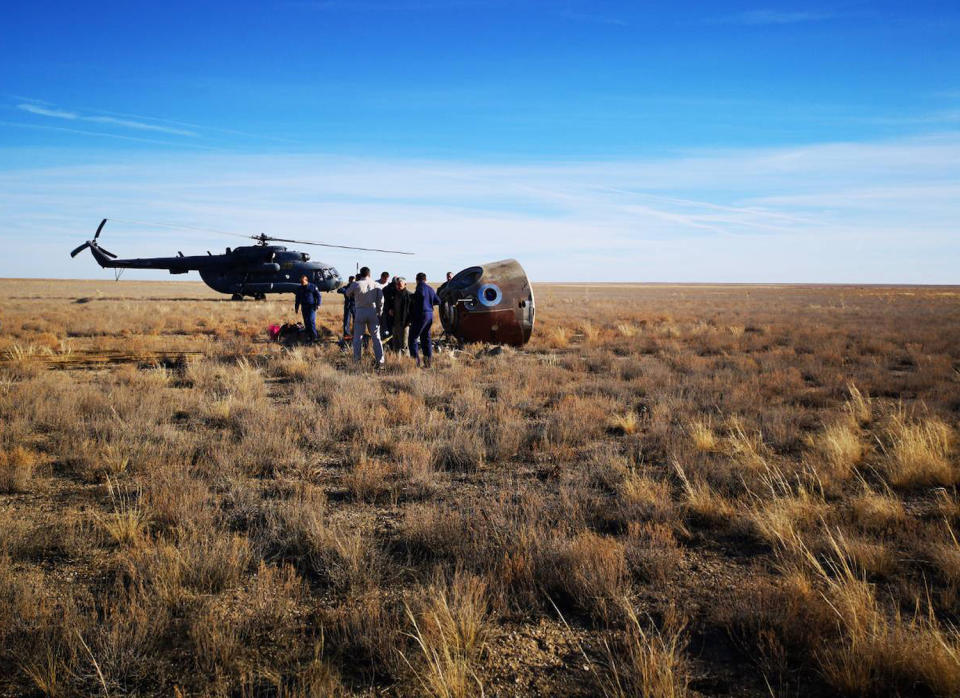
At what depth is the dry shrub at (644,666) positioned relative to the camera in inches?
107

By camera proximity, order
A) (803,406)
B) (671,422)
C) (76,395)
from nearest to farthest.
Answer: (671,422) → (76,395) → (803,406)

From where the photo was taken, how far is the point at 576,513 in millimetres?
5000

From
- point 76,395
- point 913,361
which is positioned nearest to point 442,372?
point 76,395

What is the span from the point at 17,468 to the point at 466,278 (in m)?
11.3

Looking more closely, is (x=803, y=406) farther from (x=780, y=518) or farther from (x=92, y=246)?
(x=92, y=246)

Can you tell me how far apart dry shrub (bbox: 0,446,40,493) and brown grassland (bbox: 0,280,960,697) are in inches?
1.3

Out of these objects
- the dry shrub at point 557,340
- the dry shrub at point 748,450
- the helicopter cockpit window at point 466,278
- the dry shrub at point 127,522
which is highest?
the helicopter cockpit window at point 466,278


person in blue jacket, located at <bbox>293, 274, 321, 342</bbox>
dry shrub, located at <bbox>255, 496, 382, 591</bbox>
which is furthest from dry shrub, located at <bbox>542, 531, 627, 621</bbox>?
person in blue jacket, located at <bbox>293, 274, 321, 342</bbox>

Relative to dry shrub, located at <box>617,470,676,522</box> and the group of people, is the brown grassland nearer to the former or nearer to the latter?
dry shrub, located at <box>617,470,676,522</box>

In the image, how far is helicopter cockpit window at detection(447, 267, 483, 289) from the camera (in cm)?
1545

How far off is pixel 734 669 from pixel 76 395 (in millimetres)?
10003

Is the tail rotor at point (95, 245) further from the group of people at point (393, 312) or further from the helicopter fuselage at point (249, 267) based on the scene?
the group of people at point (393, 312)

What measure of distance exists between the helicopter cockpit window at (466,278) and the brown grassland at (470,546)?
20.3 feet

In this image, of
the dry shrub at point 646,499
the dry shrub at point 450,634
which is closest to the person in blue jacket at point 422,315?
the dry shrub at point 646,499
